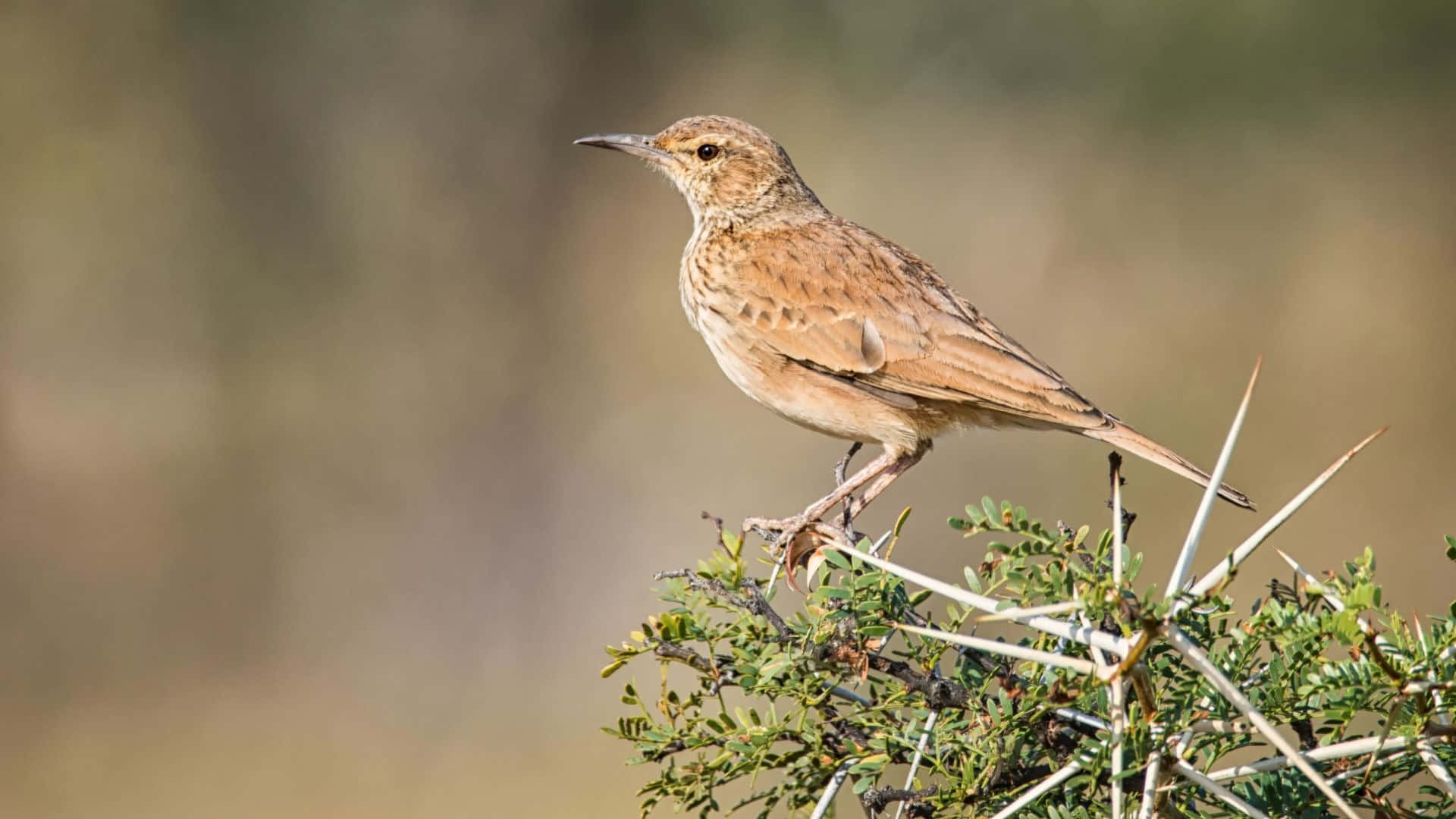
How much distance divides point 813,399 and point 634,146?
56.6 inches

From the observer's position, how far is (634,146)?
16.6 ft

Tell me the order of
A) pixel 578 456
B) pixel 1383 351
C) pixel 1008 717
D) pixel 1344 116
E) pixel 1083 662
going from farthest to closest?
pixel 578 456 → pixel 1344 116 → pixel 1383 351 → pixel 1008 717 → pixel 1083 662

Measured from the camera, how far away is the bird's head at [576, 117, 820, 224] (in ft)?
16.2

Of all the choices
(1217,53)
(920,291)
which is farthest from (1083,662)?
(1217,53)

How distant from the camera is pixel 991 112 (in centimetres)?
774

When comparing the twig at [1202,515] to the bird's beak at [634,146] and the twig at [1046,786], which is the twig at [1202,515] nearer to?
the twig at [1046,786]

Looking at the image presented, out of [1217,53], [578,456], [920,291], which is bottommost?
[920,291]

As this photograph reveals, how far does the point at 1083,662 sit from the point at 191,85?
8488mm

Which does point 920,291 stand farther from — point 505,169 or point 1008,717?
point 505,169

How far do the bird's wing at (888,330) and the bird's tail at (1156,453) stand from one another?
0.04 meters

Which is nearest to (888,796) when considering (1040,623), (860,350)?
(1040,623)

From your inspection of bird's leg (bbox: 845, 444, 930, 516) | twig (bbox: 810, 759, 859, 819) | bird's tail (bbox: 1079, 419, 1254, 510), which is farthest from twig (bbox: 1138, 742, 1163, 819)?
bird's leg (bbox: 845, 444, 930, 516)

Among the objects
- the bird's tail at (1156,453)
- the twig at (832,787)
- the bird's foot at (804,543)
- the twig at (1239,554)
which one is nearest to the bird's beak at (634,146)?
the bird's tail at (1156,453)

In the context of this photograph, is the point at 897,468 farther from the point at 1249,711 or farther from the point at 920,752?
the point at 1249,711
